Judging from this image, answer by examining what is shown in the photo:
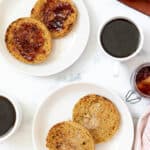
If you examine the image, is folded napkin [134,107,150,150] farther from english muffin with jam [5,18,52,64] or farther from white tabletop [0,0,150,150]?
english muffin with jam [5,18,52,64]

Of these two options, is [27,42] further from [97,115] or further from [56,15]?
[97,115]

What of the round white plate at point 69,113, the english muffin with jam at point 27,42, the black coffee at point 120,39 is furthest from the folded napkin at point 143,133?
the english muffin with jam at point 27,42

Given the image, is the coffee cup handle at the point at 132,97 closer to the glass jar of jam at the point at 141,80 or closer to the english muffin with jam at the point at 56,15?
the glass jar of jam at the point at 141,80

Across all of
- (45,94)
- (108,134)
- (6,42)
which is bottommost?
(108,134)

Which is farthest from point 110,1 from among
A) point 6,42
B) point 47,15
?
point 6,42

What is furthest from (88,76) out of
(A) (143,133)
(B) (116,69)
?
(A) (143,133)

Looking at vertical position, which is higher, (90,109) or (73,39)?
(73,39)

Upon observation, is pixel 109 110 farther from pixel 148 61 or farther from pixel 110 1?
pixel 110 1
